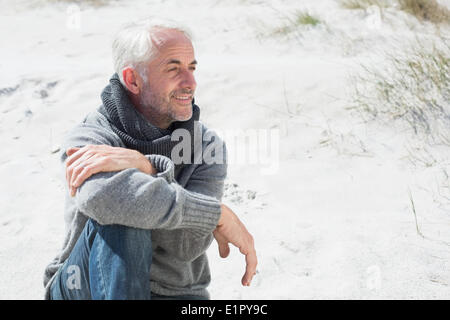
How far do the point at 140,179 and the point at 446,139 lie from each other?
103 inches

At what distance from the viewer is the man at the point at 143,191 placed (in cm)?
172

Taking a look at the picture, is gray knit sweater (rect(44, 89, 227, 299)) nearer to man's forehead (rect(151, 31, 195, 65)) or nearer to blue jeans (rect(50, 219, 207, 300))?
blue jeans (rect(50, 219, 207, 300))

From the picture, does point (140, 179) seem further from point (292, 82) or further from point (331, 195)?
point (292, 82)

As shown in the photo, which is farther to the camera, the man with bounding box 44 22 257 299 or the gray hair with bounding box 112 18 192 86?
the gray hair with bounding box 112 18 192 86

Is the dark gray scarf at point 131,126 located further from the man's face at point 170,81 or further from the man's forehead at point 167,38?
the man's forehead at point 167,38

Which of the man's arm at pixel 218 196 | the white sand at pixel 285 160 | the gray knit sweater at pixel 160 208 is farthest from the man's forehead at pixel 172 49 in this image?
the white sand at pixel 285 160

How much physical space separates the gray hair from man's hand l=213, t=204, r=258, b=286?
0.66m

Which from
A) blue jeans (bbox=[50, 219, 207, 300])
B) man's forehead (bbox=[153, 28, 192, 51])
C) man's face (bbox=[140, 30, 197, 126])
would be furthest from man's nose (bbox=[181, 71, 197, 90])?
blue jeans (bbox=[50, 219, 207, 300])

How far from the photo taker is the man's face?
6.97ft

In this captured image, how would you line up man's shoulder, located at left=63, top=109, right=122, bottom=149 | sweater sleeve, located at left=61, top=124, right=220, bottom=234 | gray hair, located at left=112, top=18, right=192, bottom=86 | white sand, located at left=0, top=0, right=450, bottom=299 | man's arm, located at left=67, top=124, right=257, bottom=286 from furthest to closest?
white sand, located at left=0, top=0, right=450, bottom=299 → gray hair, located at left=112, top=18, right=192, bottom=86 → man's shoulder, located at left=63, top=109, right=122, bottom=149 → man's arm, located at left=67, top=124, right=257, bottom=286 → sweater sleeve, located at left=61, top=124, right=220, bottom=234

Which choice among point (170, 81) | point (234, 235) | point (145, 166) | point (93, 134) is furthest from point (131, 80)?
point (234, 235)

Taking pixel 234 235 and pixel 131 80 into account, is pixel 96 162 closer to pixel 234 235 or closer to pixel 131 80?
pixel 131 80

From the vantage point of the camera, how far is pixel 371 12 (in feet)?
20.3
